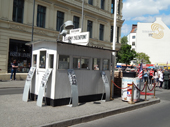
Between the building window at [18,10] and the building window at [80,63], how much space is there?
1400 centimetres

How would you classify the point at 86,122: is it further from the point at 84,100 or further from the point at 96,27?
the point at 96,27

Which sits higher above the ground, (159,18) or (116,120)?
(159,18)

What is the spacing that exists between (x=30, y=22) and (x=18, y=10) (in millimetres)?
1706

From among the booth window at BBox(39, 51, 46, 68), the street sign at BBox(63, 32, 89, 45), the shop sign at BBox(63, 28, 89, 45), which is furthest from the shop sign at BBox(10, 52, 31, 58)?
the booth window at BBox(39, 51, 46, 68)

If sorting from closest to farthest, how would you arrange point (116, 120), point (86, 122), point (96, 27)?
1. point (86, 122)
2. point (116, 120)
3. point (96, 27)

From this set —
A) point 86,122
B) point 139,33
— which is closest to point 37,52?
point 86,122

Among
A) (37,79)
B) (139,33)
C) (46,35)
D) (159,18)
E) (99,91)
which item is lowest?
(99,91)

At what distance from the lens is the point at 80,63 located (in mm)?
8117

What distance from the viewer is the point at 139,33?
82.0 m

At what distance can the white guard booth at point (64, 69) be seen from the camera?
23.5ft

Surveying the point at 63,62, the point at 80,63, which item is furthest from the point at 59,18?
the point at 63,62

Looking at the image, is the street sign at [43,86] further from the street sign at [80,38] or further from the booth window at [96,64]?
the booth window at [96,64]

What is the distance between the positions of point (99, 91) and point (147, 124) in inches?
126

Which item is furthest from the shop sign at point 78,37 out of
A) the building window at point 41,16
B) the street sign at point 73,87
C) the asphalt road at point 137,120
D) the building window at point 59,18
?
the building window at point 59,18
